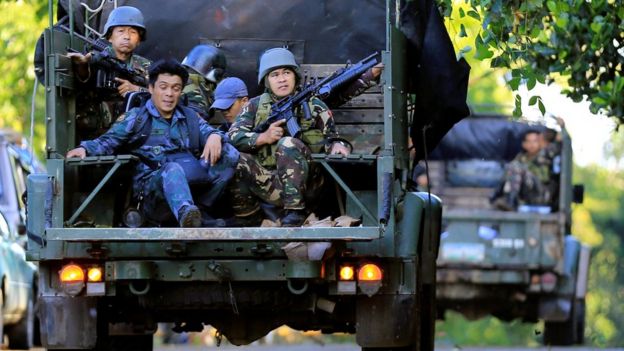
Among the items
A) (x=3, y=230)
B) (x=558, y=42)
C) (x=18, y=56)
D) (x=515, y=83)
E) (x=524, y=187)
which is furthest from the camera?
(x=18, y=56)

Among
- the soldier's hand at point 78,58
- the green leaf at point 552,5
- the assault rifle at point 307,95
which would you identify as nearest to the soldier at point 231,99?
the assault rifle at point 307,95

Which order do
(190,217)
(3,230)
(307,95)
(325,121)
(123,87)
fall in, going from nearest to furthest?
(190,217)
(307,95)
(325,121)
(123,87)
(3,230)

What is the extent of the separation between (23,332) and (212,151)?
697cm

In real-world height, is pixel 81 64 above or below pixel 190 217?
above

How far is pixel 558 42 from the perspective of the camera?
13719mm

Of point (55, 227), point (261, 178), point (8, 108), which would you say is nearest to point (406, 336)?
point (261, 178)

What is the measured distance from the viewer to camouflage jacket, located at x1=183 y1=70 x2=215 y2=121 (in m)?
12.2

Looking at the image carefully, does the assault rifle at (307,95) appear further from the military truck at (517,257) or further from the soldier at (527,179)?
the soldier at (527,179)

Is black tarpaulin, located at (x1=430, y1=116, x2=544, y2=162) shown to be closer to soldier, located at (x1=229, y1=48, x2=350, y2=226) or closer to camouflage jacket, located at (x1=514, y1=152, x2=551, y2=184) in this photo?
camouflage jacket, located at (x1=514, y1=152, x2=551, y2=184)

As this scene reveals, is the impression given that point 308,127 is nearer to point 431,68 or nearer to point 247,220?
point 247,220

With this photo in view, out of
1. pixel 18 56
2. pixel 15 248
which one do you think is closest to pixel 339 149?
pixel 15 248

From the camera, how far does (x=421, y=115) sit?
1264 centimetres

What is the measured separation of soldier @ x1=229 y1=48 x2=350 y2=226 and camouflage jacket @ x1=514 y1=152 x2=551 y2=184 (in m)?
11.5

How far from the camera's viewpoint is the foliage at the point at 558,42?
1246 centimetres
